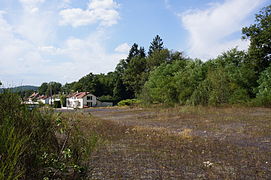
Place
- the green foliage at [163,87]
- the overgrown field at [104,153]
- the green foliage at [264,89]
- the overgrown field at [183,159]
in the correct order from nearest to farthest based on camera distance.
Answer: the overgrown field at [104,153]
the overgrown field at [183,159]
the green foliage at [264,89]
the green foliage at [163,87]

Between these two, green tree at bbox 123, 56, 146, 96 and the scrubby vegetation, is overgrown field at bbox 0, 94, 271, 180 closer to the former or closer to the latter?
the scrubby vegetation

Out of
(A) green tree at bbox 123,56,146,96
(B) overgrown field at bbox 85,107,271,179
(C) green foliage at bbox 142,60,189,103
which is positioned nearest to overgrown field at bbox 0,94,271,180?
(B) overgrown field at bbox 85,107,271,179

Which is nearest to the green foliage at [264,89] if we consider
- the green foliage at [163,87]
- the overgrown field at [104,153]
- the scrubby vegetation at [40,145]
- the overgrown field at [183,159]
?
the green foliage at [163,87]

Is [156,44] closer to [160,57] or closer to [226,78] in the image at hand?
[160,57]

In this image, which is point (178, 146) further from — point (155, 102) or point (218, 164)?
point (155, 102)

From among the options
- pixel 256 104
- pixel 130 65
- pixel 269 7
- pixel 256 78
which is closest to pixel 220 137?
pixel 256 104

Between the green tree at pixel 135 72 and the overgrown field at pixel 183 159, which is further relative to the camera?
the green tree at pixel 135 72

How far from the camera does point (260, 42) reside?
27.0 m

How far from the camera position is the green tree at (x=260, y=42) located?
26.4 meters

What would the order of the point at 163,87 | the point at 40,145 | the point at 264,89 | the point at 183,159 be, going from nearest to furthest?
the point at 40,145 < the point at 183,159 < the point at 264,89 < the point at 163,87

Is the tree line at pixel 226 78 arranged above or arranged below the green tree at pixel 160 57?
below

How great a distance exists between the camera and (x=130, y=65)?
2372 inches

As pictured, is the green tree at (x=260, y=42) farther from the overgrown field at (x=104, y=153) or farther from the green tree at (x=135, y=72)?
the green tree at (x=135, y=72)

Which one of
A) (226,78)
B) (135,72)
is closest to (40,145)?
(226,78)
